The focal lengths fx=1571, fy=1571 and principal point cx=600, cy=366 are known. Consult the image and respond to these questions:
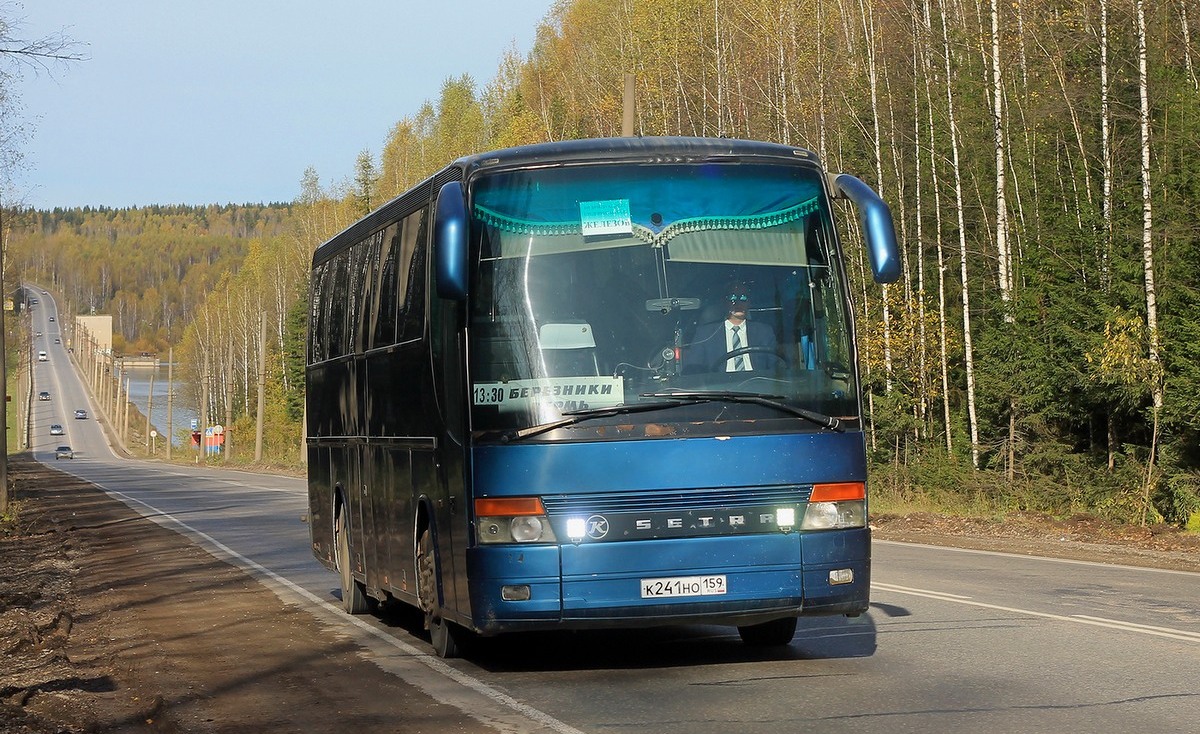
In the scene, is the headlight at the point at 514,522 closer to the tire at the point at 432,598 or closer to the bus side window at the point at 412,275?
the tire at the point at 432,598

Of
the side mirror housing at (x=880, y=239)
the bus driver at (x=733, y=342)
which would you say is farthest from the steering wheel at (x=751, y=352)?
the side mirror housing at (x=880, y=239)

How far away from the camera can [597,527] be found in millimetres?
9125

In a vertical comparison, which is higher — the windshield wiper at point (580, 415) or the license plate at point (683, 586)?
the windshield wiper at point (580, 415)

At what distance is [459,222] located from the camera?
9.22 m

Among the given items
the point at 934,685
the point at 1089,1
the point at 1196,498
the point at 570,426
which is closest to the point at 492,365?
the point at 570,426

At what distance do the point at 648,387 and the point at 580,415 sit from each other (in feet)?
1.42

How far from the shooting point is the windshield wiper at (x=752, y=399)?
9219 mm

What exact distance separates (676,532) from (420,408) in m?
2.27

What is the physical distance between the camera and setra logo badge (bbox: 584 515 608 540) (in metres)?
A: 9.12

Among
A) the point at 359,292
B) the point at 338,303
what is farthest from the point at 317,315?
the point at 359,292

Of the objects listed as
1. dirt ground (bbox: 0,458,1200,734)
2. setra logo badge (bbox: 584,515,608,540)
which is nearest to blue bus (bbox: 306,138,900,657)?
setra logo badge (bbox: 584,515,608,540)

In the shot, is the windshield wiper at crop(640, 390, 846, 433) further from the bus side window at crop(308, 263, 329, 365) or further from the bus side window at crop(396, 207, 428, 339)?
the bus side window at crop(308, 263, 329, 365)

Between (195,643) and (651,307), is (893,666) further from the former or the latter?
(195,643)

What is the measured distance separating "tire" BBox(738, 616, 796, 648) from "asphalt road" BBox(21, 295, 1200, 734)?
129 mm
